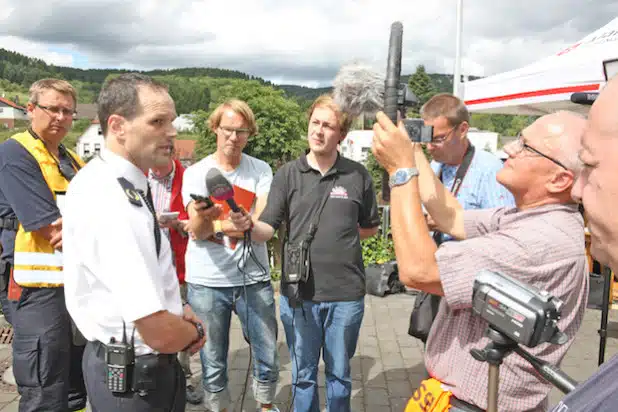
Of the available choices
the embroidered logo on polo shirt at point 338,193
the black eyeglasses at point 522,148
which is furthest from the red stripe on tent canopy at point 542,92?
the black eyeglasses at point 522,148

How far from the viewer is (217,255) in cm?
332

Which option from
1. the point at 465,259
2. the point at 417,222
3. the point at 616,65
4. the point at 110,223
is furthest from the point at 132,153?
the point at 616,65

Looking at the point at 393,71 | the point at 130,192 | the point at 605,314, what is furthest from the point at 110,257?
the point at 605,314

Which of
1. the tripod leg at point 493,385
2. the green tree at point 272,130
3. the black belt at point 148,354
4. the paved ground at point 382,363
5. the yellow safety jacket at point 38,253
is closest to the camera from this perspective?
the tripod leg at point 493,385

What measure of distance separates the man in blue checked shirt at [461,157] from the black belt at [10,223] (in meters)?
2.63

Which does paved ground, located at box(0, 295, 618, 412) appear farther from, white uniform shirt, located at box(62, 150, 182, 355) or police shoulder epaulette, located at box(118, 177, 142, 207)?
police shoulder epaulette, located at box(118, 177, 142, 207)

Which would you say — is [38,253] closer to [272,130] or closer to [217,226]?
[217,226]

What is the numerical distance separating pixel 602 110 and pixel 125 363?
177cm

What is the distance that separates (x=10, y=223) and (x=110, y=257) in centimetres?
165

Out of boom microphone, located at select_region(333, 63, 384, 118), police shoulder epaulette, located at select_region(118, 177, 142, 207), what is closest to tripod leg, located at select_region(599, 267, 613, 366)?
boom microphone, located at select_region(333, 63, 384, 118)

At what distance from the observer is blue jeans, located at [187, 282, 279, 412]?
3.33m

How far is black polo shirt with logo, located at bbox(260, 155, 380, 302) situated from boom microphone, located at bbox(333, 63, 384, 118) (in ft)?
1.80

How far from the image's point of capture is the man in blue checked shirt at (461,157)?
3.06m

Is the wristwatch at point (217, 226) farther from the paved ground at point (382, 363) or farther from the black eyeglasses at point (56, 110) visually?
the paved ground at point (382, 363)
